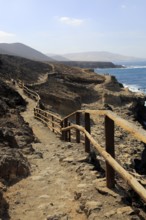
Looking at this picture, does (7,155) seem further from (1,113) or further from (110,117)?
(1,113)

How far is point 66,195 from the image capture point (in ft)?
20.3

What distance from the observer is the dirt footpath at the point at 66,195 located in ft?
17.1

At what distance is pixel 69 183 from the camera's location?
22.3 ft

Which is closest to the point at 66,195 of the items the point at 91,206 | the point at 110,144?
the point at 91,206

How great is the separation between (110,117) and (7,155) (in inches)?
112

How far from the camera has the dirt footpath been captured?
17.1ft

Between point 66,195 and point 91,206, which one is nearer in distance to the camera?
point 91,206

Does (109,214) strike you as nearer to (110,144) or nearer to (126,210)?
(126,210)

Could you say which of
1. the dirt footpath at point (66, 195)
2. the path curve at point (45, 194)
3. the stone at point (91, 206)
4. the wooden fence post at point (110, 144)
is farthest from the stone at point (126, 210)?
the wooden fence post at point (110, 144)

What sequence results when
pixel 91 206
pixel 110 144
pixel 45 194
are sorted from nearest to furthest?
pixel 91 206 → pixel 110 144 → pixel 45 194

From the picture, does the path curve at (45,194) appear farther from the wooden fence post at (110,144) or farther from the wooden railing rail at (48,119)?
the wooden railing rail at (48,119)

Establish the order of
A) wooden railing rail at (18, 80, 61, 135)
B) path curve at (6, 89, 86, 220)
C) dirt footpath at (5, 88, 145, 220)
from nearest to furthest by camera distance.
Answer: dirt footpath at (5, 88, 145, 220), path curve at (6, 89, 86, 220), wooden railing rail at (18, 80, 61, 135)

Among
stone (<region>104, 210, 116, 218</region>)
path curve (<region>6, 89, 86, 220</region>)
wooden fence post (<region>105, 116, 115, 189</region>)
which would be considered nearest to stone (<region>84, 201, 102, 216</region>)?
path curve (<region>6, 89, 86, 220</region>)

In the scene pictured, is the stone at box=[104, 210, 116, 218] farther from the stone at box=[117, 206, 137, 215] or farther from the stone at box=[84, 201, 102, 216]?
the stone at box=[84, 201, 102, 216]
